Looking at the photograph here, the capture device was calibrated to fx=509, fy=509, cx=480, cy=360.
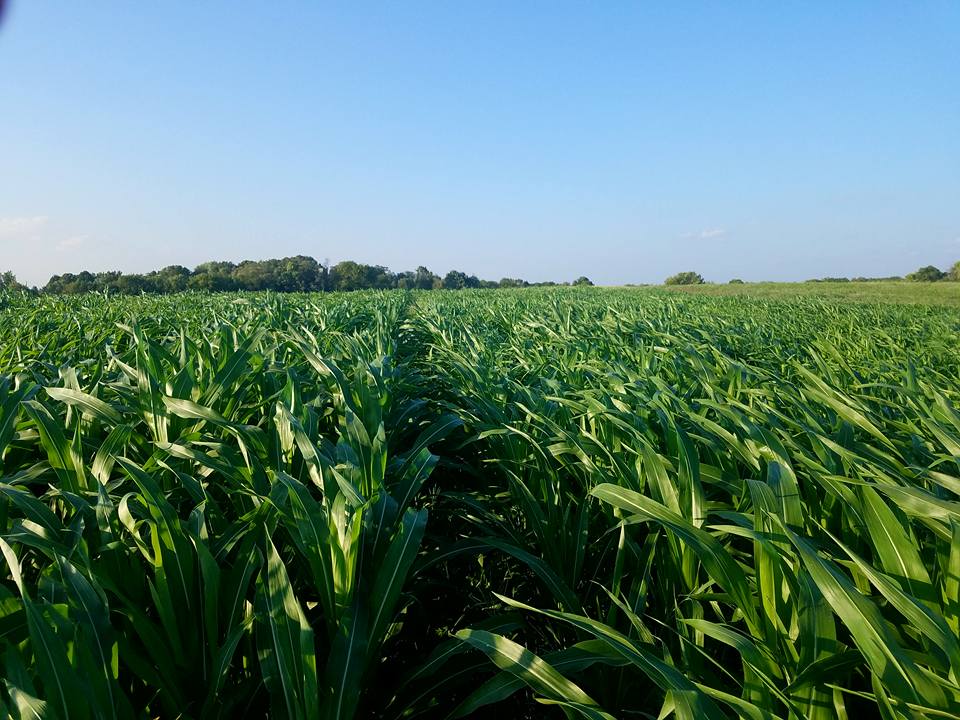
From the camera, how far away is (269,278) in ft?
160

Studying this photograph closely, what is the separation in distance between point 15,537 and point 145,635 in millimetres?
327

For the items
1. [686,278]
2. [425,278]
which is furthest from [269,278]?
[686,278]

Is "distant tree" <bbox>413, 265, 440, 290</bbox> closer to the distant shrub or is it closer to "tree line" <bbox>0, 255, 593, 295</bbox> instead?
"tree line" <bbox>0, 255, 593, 295</bbox>

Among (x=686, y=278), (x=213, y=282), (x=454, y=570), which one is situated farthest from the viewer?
(x=686, y=278)

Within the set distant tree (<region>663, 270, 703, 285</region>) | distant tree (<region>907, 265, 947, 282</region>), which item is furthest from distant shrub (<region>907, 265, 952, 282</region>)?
distant tree (<region>663, 270, 703, 285</region>)

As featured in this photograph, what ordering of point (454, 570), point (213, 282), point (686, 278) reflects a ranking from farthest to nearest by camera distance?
point (686, 278)
point (213, 282)
point (454, 570)

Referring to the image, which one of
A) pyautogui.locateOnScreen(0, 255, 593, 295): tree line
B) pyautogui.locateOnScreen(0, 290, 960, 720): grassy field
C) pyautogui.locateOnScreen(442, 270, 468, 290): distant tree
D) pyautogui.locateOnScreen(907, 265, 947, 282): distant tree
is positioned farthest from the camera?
pyautogui.locateOnScreen(442, 270, 468, 290): distant tree

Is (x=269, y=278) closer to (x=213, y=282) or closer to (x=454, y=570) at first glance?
(x=213, y=282)

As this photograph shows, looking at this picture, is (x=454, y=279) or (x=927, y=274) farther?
(x=454, y=279)

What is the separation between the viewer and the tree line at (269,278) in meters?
38.1

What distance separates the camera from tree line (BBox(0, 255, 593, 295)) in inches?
1501

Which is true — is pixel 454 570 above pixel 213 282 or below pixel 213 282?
below

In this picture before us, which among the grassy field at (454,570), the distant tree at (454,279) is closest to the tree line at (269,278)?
the distant tree at (454,279)

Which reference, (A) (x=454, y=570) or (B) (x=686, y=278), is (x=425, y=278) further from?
(A) (x=454, y=570)
